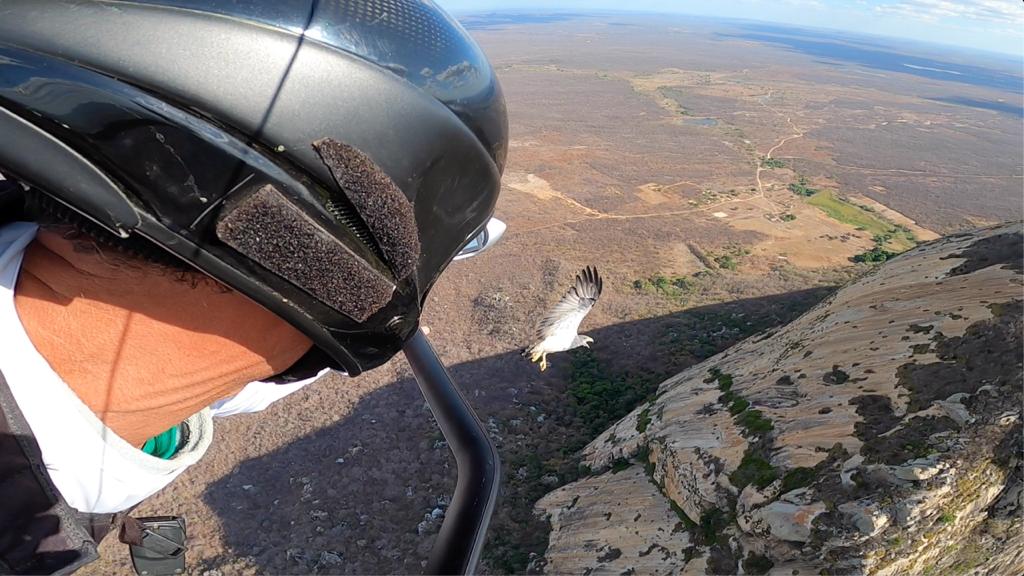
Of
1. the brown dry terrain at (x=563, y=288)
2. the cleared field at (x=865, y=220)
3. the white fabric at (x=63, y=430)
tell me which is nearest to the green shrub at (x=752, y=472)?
the brown dry terrain at (x=563, y=288)

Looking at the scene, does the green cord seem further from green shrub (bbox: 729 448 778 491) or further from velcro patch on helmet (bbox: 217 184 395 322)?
green shrub (bbox: 729 448 778 491)

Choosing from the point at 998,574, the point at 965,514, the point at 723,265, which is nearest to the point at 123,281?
the point at 965,514

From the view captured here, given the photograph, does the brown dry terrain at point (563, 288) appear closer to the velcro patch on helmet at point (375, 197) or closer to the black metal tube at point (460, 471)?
the black metal tube at point (460, 471)

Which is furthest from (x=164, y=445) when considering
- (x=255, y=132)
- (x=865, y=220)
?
(x=865, y=220)

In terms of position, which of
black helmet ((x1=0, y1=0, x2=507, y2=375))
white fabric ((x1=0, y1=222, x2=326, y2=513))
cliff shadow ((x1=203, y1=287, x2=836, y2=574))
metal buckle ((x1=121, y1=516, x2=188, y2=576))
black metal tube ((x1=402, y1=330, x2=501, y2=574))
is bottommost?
cliff shadow ((x1=203, y1=287, x2=836, y2=574))

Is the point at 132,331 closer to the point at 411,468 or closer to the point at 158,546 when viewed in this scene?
the point at 158,546

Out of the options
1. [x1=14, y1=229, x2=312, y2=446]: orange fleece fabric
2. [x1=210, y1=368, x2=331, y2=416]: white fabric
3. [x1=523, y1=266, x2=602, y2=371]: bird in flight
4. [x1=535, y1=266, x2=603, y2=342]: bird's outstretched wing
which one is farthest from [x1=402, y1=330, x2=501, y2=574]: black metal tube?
[x1=523, y1=266, x2=602, y2=371]: bird in flight
